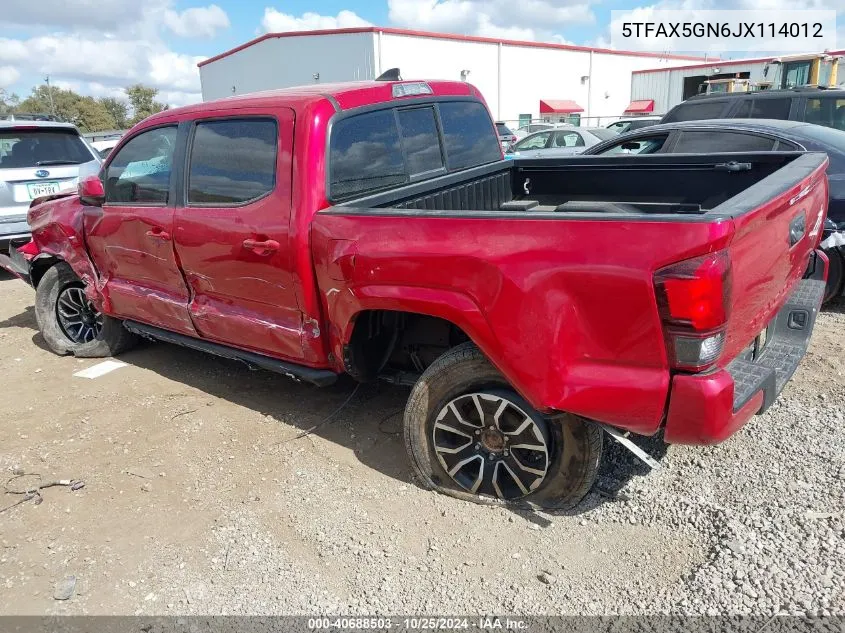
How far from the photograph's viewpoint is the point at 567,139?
14.2 metres

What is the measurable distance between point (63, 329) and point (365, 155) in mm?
3509

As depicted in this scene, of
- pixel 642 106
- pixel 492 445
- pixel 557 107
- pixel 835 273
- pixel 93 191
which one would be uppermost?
pixel 557 107

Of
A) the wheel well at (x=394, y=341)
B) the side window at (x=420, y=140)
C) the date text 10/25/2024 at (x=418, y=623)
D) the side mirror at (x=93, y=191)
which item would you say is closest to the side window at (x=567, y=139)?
the side window at (x=420, y=140)

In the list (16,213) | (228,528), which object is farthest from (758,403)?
(16,213)

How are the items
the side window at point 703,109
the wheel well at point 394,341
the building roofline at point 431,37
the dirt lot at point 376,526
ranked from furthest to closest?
the building roofline at point 431,37, the side window at point 703,109, the wheel well at point 394,341, the dirt lot at point 376,526

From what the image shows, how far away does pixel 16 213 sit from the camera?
764 cm

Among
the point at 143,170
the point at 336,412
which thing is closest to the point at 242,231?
the point at 143,170

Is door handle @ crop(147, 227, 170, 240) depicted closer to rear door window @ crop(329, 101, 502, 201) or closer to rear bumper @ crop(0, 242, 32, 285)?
rear door window @ crop(329, 101, 502, 201)

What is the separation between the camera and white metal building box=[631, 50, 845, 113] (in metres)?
20.5

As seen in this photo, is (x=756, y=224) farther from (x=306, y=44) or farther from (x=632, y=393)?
(x=306, y=44)

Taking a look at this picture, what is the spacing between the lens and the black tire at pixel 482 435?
274 centimetres

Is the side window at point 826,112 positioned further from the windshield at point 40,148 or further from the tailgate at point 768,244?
the windshield at point 40,148

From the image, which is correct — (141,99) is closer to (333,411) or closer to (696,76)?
(696,76)

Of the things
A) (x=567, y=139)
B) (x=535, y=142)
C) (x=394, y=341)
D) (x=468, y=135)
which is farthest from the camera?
(x=535, y=142)
